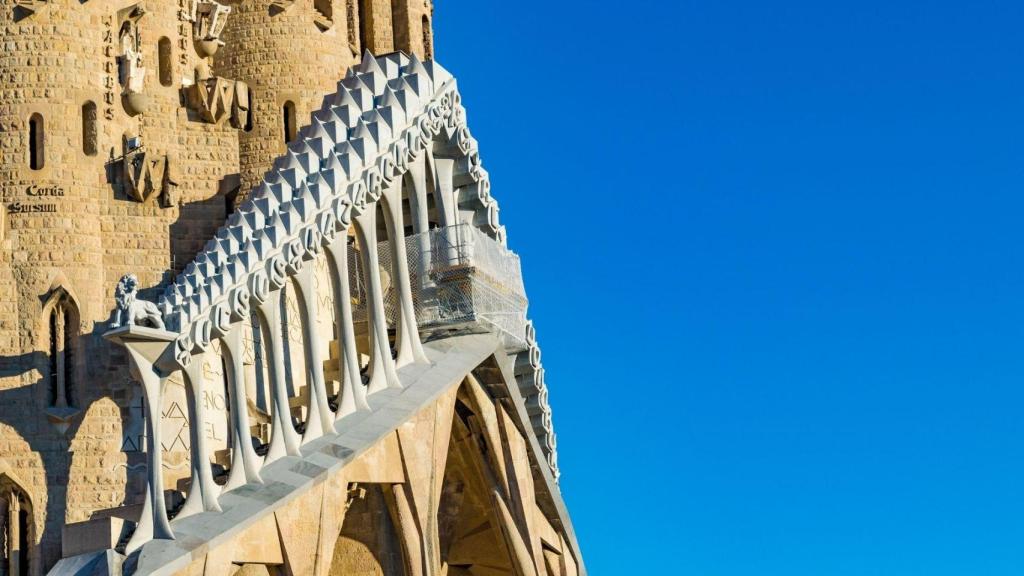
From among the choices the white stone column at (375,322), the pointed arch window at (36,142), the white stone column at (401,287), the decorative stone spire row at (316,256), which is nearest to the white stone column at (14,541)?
the decorative stone spire row at (316,256)

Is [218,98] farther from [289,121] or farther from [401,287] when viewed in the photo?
[401,287]

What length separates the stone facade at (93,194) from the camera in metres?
38.9

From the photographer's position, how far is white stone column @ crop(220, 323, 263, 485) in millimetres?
35875

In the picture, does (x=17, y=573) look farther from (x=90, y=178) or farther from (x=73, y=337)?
(x=90, y=178)

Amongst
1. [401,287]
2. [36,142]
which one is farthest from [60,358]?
[401,287]

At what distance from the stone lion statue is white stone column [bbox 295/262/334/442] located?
12.7ft

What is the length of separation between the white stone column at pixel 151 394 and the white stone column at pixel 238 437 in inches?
60.7

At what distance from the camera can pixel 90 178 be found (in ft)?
134

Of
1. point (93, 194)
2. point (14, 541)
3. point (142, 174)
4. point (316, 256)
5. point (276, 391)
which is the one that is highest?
point (142, 174)

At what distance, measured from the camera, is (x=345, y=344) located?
3888 cm

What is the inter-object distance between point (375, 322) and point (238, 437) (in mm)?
4832

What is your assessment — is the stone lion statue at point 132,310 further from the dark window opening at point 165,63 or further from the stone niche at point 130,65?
the dark window opening at point 165,63

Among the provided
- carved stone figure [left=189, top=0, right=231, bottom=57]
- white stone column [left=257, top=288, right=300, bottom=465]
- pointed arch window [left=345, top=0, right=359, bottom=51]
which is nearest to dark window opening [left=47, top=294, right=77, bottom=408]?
white stone column [left=257, top=288, right=300, bottom=465]

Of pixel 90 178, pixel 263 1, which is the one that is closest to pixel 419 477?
pixel 90 178
